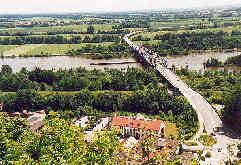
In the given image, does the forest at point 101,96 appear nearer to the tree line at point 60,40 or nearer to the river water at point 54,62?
the river water at point 54,62

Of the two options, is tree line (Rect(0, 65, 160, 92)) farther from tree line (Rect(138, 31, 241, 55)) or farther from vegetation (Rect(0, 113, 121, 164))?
vegetation (Rect(0, 113, 121, 164))

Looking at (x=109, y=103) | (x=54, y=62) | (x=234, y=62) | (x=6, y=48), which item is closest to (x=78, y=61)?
(x=54, y=62)

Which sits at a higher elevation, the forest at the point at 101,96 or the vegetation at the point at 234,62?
the vegetation at the point at 234,62

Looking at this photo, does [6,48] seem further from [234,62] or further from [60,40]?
[234,62]

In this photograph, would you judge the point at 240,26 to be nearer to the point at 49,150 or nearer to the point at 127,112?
the point at 127,112

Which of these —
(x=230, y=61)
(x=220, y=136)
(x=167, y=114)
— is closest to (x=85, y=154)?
(x=220, y=136)

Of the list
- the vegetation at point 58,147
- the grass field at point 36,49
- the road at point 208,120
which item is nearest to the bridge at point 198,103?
the road at point 208,120
